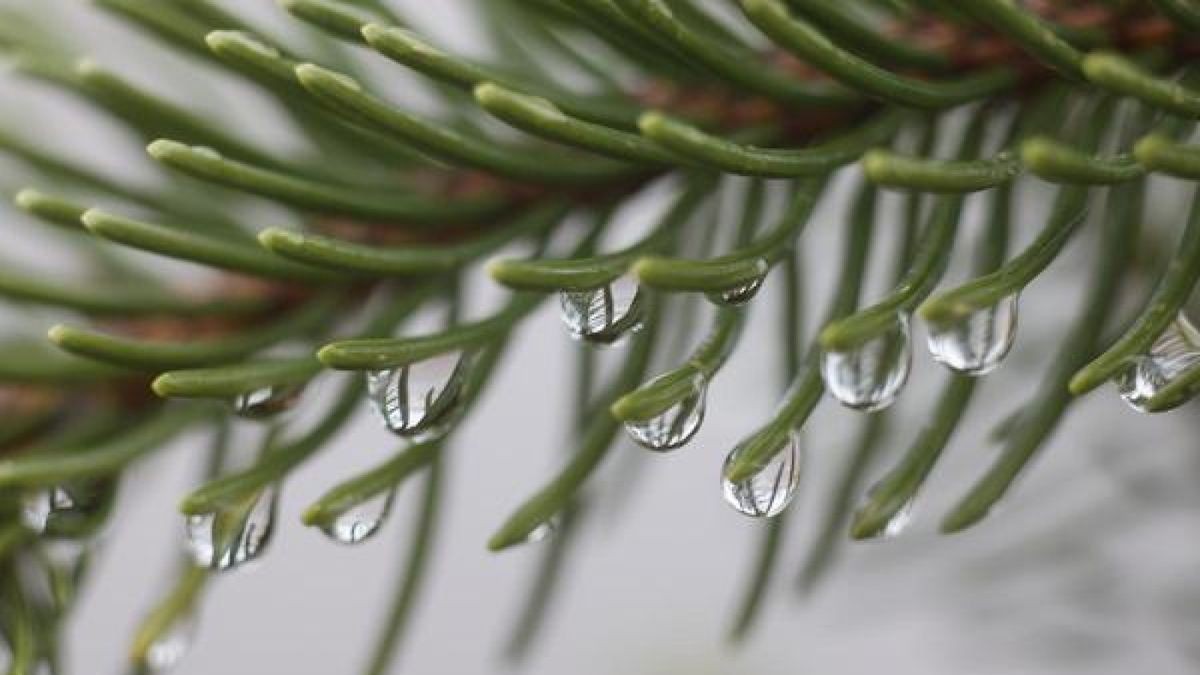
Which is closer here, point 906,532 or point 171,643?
point 171,643

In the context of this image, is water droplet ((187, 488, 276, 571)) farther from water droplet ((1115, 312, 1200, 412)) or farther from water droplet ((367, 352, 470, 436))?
water droplet ((1115, 312, 1200, 412))

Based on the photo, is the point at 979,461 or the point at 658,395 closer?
the point at 658,395

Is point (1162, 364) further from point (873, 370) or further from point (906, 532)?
point (906, 532)

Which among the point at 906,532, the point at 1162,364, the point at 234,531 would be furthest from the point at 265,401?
the point at 906,532

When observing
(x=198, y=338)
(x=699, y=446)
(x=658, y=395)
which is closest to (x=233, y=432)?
A: (x=198, y=338)

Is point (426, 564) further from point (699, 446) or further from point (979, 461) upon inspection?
point (699, 446)
